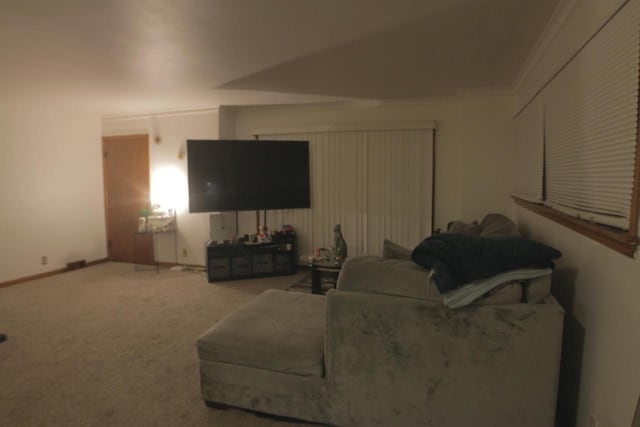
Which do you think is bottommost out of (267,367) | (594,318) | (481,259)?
(267,367)

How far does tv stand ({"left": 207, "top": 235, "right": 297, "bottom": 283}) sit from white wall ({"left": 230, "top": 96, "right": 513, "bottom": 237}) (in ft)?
2.40

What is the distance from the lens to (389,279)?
5.52 ft

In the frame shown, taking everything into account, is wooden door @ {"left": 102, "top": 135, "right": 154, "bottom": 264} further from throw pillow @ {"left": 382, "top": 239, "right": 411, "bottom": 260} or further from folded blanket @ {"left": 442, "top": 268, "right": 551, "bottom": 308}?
folded blanket @ {"left": 442, "top": 268, "right": 551, "bottom": 308}

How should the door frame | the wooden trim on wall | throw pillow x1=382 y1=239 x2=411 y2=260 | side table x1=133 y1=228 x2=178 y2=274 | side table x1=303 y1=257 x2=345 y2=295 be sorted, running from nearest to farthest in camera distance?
1. the wooden trim on wall
2. throw pillow x1=382 y1=239 x2=411 y2=260
3. side table x1=303 y1=257 x2=345 y2=295
4. side table x1=133 y1=228 x2=178 y2=274
5. the door frame

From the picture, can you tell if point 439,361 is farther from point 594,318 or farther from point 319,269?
point 319,269

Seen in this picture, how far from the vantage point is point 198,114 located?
16.1 feet

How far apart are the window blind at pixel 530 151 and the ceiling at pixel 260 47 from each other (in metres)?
0.46

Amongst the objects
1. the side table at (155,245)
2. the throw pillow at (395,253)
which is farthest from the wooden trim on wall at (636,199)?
the side table at (155,245)

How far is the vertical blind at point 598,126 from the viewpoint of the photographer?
3.98 ft

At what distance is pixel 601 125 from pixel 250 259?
3928 millimetres

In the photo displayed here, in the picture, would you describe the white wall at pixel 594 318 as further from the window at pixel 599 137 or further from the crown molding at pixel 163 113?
the crown molding at pixel 163 113

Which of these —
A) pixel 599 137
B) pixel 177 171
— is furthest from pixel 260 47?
pixel 177 171

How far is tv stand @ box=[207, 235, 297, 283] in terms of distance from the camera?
14.8ft

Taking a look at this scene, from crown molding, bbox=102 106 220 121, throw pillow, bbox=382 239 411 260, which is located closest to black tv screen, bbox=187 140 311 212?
crown molding, bbox=102 106 220 121
